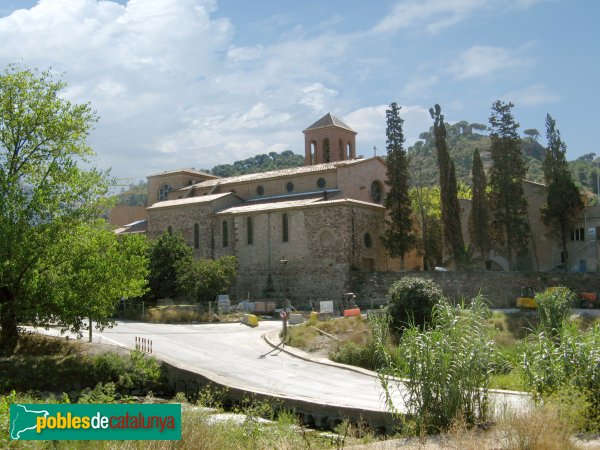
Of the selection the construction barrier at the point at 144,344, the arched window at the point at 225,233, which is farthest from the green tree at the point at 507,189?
the construction barrier at the point at 144,344

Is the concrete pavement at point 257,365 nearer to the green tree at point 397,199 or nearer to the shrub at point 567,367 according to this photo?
the shrub at point 567,367

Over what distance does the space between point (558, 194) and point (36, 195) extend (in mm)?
34369

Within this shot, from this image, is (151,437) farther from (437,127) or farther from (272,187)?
(272,187)

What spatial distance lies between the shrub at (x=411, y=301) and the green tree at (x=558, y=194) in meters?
21.0

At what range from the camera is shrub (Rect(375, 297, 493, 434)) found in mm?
9867

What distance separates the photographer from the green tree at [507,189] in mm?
41875

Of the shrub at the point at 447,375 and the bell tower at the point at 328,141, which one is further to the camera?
the bell tower at the point at 328,141

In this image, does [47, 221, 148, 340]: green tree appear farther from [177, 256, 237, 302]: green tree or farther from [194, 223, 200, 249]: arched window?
[194, 223, 200, 249]: arched window

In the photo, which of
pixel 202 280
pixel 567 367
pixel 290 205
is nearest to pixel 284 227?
pixel 290 205

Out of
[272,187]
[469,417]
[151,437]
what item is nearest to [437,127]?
[272,187]

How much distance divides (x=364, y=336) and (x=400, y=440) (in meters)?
15.2

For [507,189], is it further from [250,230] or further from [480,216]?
[250,230]

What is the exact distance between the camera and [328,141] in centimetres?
5181

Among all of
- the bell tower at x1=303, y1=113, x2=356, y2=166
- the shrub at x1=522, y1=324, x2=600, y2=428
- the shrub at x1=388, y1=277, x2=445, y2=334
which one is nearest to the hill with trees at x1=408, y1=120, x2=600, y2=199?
the bell tower at x1=303, y1=113, x2=356, y2=166
